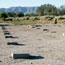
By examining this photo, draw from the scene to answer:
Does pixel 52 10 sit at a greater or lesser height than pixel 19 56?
lesser

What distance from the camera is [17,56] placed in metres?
9.43

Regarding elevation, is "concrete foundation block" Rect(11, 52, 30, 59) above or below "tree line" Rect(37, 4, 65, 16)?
above

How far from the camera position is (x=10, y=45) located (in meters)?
13.1

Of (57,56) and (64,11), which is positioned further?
(64,11)

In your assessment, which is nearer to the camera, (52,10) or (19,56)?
(19,56)

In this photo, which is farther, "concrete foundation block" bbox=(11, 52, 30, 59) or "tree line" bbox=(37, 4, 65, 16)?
"tree line" bbox=(37, 4, 65, 16)

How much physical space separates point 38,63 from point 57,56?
1.62m

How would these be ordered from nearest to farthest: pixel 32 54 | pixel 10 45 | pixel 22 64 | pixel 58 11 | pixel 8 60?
1. pixel 22 64
2. pixel 8 60
3. pixel 32 54
4. pixel 10 45
5. pixel 58 11

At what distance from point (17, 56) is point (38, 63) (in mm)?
1220

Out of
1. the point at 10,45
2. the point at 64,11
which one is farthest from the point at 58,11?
the point at 10,45

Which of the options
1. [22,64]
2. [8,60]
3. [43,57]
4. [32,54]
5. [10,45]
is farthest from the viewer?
[10,45]

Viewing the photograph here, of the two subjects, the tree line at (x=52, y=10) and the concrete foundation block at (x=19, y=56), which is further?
the tree line at (x=52, y=10)

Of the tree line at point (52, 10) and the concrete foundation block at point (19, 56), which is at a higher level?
the concrete foundation block at point (19, 56)

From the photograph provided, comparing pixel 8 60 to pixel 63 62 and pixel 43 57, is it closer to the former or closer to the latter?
pixel 43 57
